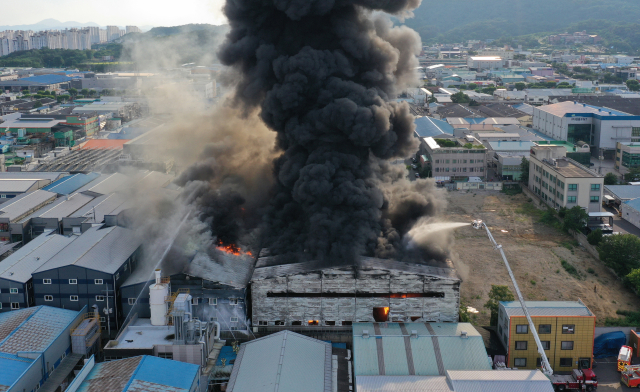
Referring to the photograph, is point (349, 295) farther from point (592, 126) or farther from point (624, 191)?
point (592, 126)

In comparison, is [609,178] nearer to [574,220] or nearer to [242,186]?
[574,220]

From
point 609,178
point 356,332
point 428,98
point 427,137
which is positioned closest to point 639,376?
point 356,332

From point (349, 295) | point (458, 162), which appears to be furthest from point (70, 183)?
point (458, 162)

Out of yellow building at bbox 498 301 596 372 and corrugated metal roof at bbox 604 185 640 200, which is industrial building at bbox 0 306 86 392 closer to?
yellow building at bbox 498 301 596 372

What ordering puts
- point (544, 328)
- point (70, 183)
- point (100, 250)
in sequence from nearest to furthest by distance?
point (544, 328) → point (100, 250) → point (70, 183)

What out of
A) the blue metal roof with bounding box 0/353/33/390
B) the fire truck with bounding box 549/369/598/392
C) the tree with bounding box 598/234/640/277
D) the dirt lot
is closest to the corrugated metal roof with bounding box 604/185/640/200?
the dirt lot

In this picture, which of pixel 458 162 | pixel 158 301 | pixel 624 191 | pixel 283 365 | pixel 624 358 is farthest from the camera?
pixel 458 162
